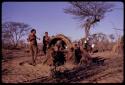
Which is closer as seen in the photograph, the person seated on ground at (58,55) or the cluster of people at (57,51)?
the person seated on ground at (58,55)

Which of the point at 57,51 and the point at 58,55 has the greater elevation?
the point at 57,51

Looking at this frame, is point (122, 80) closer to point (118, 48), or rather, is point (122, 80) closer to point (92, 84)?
point (92, 84)

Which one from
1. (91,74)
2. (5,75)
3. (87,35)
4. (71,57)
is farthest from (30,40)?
(87,35)

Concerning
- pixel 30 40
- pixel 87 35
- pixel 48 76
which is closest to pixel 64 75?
pixel 48 76

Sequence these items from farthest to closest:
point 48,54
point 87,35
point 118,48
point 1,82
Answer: point 87,35
point 118,48
point 48,54
point 1,82

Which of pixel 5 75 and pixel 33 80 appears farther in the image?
pixel 5 75

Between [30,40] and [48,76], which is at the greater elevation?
[30,40]

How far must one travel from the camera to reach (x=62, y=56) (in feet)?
34.8

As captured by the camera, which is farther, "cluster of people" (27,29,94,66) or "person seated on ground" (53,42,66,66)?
"cluster of people" (27,29,94,66)

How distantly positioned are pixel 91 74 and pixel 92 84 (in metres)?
1.25

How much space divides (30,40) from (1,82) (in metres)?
3.67

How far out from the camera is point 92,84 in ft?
21.8

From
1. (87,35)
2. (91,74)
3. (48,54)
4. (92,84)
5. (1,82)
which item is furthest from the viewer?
(87,35)

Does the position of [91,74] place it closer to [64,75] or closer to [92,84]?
[64,75]
